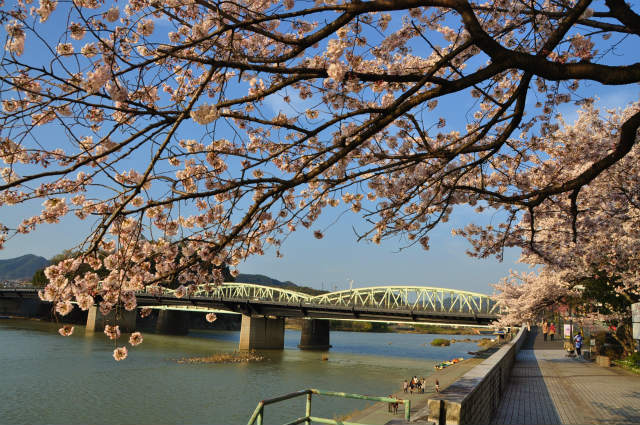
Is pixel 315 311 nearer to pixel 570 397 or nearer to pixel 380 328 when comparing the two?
pixel 570 397

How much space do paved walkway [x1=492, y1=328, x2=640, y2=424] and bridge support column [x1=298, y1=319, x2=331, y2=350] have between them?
148 feet

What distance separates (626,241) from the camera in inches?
494

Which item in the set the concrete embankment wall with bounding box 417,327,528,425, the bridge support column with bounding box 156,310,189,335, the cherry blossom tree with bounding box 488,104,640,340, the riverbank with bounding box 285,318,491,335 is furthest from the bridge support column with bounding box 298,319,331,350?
the riverbank with bounding box 285,318,491,335

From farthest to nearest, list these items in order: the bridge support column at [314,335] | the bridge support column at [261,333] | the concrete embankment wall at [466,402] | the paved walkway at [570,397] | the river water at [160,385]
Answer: the bridge support column at [314,335]
the bridge support column at [261,333]
the river water at [160,385]
the paved walkway at [570,397]
the concrete embankment wall at [466,402]

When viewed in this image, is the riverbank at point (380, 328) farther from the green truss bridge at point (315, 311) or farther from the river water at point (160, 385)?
the river water at point (160, 385)

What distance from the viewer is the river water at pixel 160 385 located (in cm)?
2016

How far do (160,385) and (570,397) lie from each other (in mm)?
22754

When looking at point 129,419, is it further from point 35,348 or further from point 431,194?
point 35,348

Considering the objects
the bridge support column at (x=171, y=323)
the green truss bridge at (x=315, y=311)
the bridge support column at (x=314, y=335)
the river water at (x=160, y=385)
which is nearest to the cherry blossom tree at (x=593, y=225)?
the river water at (x=160, y=385)

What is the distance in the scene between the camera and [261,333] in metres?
59.2

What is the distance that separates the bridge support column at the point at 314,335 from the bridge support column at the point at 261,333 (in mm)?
3693

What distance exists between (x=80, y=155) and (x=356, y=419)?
1502 cm

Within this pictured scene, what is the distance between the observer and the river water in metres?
20.2

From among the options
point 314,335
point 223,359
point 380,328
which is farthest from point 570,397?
point 380,328
